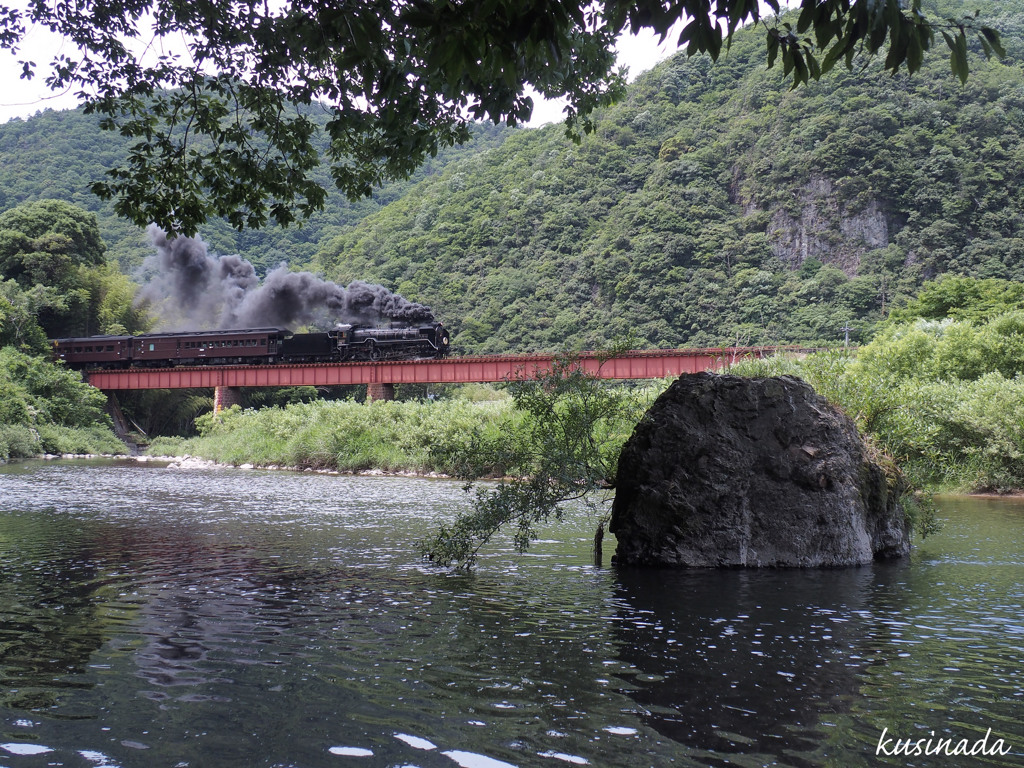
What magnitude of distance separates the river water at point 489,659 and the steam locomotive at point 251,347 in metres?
37.3

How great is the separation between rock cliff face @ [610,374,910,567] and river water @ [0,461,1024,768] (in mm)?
587

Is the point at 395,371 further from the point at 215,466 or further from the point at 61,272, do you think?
the point at 61,272

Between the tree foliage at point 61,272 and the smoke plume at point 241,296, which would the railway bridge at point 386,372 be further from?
the smoke plume at point 241,296

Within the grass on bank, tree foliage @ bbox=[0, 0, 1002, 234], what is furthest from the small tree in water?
the grass on bank

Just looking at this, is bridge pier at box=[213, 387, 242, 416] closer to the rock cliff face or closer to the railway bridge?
the railway bridge

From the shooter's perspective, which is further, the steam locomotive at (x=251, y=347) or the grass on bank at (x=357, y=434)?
the steam locomotive at (x=251, y=347)

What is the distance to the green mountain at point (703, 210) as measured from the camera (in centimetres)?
7031

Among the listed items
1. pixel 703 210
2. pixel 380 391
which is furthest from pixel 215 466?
pixel 703 210

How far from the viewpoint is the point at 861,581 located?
10.4 m

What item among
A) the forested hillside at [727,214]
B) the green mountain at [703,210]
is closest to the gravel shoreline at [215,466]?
the green mountain at [703,210]

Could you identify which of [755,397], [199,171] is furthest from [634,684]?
[199,171]

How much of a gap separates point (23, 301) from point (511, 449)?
51665 millimetres

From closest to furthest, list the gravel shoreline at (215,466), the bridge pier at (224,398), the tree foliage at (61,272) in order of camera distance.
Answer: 1. the gravel shoreline at (215,466)
2. the bridge pier at (224,398)
3. the tree foliage at (61,272)

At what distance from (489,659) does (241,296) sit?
72.8 m
